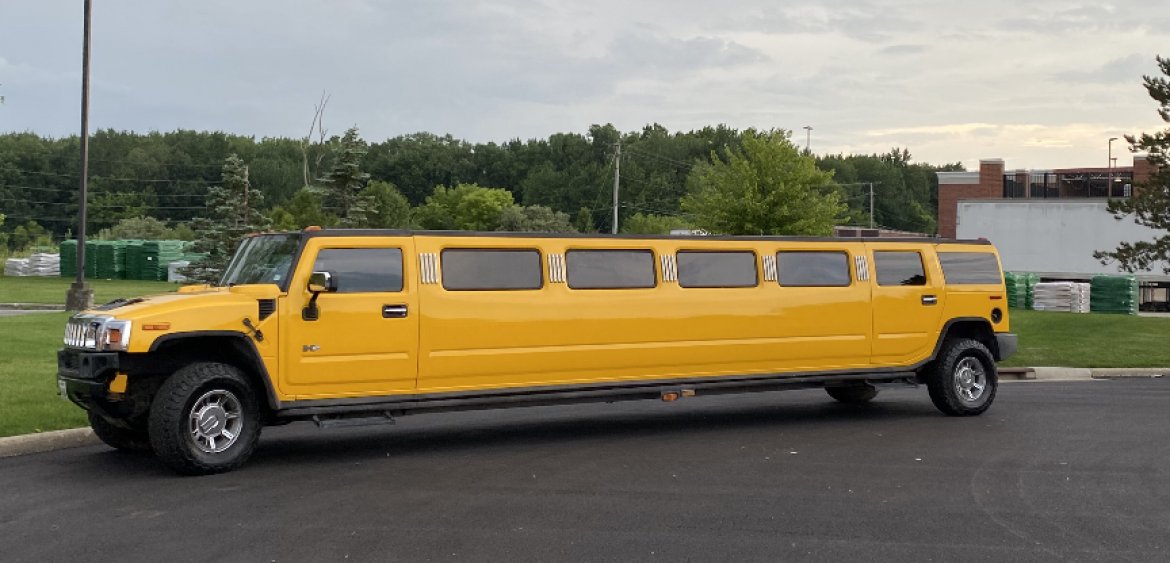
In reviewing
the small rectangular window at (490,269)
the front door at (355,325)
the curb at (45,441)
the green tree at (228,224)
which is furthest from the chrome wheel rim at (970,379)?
the green tree at (228,224)

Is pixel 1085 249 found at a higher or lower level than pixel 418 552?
higher

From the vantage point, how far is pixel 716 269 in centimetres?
1235

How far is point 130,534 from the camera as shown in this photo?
23.9 feet

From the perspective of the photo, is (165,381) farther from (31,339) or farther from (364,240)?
(31,339)

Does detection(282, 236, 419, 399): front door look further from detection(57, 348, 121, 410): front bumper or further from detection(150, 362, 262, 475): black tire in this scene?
detection(57, 348, 121, 410): front bumper

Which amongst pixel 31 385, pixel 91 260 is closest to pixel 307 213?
pixel 31 385

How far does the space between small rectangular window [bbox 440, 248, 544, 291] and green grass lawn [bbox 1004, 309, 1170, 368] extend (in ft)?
37.3

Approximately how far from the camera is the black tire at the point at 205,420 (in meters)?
9.23

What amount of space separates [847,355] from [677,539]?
6.31m

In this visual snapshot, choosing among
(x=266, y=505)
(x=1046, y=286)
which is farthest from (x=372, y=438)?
(x=1046, y=286)

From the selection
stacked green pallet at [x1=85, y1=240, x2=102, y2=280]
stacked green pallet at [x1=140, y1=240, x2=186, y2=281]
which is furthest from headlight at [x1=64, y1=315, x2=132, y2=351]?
stacked green pallet at [x1=85, y1=240, x2=102, y2=280]

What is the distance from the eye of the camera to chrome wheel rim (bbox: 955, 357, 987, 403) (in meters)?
13.5

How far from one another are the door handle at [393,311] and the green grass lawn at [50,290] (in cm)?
2216

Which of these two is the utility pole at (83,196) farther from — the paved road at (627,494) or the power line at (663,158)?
the power line at (663,158)
